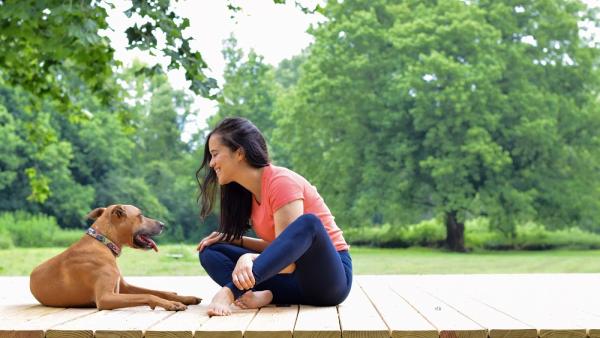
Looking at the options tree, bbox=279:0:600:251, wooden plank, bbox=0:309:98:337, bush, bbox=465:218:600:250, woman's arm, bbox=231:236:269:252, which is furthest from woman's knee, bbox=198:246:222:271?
bush, bbox=465:218:600:250

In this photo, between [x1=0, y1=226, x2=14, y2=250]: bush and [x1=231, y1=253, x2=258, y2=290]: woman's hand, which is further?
[x1=0, y1=226, x2=14, y2=250]: bush

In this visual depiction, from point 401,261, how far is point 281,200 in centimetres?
1518

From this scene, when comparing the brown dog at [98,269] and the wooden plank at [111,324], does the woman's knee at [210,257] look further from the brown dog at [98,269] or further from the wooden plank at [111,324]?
the wooden plank at [111,324]

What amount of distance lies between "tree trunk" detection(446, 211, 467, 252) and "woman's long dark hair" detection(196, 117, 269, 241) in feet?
58.8

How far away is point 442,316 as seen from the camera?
3.27 m

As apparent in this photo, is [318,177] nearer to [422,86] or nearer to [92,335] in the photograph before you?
[422,86]

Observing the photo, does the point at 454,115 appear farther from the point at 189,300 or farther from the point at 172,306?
the point at 172,306

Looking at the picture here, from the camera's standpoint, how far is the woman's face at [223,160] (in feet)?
11.7

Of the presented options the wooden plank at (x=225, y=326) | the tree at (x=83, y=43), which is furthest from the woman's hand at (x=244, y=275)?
the tree at (x=83, y=43)

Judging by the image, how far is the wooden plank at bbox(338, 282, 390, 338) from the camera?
9.18ft

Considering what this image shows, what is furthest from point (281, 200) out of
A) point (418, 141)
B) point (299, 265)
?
point (418, 141)

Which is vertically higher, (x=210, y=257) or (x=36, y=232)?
(x=210, y=257)

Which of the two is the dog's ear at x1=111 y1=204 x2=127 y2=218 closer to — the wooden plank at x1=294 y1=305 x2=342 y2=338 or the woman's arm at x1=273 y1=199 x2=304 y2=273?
the woman's arm at x1=273 y1=199 x2=304 y2=273

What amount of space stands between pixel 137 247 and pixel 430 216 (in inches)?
809
